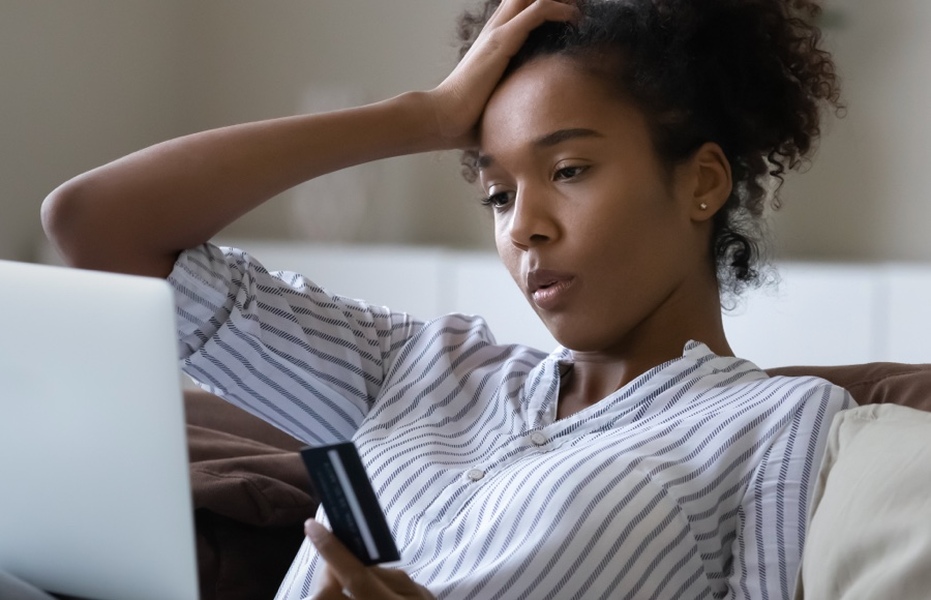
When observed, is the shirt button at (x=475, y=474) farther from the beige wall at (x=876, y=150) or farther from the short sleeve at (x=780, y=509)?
Result: the beige wall at (x=876, y=150)

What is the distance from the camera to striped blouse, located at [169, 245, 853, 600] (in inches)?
42.1

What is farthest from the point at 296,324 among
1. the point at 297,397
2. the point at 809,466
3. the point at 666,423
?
the point at 809,466

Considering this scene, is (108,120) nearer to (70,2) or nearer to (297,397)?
(70,2)

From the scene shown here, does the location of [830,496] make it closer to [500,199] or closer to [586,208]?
[586,208]

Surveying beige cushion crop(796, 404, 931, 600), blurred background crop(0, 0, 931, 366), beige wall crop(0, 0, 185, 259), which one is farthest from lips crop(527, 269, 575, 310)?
beige wall crop(0, 0, 185, 259)

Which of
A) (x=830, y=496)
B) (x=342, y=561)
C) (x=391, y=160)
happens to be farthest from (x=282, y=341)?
(x=391, y=160)

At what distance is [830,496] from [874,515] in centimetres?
7

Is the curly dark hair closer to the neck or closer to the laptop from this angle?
the neck

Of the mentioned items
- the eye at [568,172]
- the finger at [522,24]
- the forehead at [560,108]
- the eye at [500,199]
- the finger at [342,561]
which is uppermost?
the finger at [522,24]

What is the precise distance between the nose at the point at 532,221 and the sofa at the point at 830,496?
0.35 metres

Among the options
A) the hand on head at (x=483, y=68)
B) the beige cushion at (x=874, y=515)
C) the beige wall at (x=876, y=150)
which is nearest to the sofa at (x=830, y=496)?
the beige cushion at (x=874, y=515)

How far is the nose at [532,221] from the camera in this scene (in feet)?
4.05

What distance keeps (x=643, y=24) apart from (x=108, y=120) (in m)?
2.66

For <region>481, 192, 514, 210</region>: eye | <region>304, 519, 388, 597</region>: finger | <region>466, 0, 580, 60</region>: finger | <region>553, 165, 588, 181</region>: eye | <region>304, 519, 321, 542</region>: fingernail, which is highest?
<region>466, 0, 580, 60</region>: finger
